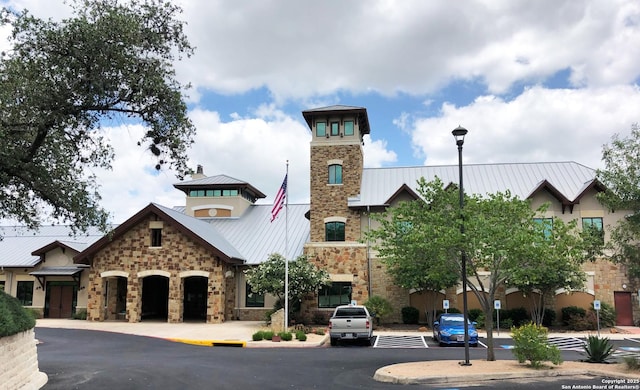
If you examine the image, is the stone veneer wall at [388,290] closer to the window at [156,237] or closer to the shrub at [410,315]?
the shrub at [410,315]

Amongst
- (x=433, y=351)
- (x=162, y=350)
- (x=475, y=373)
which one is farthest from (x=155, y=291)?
(x=475, y=373)

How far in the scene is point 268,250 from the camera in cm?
3303

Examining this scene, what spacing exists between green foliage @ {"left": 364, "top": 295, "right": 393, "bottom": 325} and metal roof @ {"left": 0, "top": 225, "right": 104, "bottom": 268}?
16970 millimetres

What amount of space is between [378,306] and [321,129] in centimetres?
1143

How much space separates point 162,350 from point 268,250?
14.1 meters

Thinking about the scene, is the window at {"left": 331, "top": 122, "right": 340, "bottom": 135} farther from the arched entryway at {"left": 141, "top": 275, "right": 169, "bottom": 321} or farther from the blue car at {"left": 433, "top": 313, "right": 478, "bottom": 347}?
the arched entryway at {"left": 141, "top": 275, "right": 169, "bottom": 321}

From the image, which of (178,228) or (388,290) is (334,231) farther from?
(178,228)

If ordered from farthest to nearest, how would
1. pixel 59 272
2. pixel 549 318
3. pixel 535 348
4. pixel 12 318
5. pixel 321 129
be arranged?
pixel 59 272 → pixel 321 129 → pixel 549 318 → pixel 535 348 → pixel 12 318

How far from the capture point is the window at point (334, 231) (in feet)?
99.6

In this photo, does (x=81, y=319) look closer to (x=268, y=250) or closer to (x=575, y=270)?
(x=268, y=250)

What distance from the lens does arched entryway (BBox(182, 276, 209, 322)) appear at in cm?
3400

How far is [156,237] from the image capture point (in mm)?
30703

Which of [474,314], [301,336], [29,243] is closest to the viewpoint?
[301,336]

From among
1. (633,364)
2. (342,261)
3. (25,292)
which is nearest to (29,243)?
(25,292)
